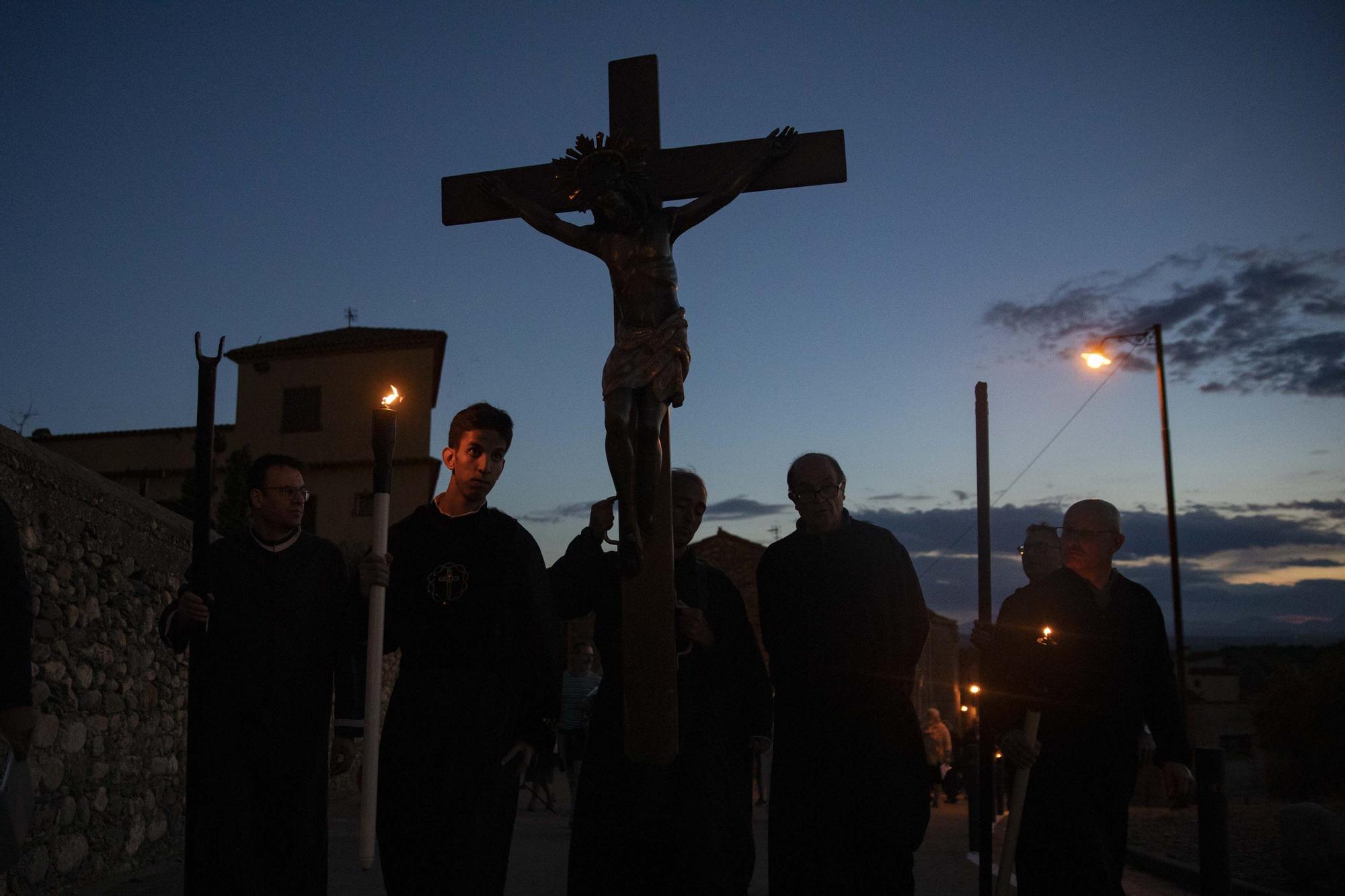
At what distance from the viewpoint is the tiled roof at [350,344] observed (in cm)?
3262

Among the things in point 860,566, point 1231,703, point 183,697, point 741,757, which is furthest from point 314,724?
point 1231,703

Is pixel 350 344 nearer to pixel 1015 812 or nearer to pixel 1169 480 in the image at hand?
pixel 1169 480

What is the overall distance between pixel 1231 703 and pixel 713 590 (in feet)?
127

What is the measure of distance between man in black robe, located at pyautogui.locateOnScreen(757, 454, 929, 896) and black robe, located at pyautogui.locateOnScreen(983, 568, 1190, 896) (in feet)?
1.81

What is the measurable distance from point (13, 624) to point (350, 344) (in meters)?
30.8

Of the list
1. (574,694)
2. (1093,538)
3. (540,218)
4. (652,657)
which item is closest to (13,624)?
(652,657)

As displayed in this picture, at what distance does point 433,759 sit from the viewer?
13.0ft

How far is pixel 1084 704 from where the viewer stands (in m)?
4.64

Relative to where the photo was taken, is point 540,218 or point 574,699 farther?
point 574,699

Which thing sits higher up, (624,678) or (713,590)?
(713,590)

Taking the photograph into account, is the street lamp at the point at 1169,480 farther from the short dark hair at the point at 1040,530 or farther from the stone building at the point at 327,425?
the stone building at the point at 327,425

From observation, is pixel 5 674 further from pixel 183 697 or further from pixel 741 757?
pixel 183 697

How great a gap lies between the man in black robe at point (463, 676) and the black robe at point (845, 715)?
970mm

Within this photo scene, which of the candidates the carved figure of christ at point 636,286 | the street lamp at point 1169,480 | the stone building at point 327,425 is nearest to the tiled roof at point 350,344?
the stone building at point 327,425
